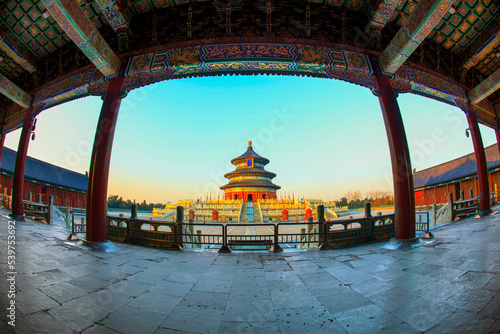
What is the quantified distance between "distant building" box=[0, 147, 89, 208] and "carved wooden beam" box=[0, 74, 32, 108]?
48.0 feet

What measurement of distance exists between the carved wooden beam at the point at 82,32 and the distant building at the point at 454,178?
2612 cm

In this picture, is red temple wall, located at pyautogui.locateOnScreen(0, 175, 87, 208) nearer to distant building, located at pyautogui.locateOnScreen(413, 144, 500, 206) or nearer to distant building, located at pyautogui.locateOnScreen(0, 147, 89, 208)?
distant building, located at pyautogui.locateOnScreen(0, 147, 89, 208)

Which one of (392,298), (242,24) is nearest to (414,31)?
(242,24)

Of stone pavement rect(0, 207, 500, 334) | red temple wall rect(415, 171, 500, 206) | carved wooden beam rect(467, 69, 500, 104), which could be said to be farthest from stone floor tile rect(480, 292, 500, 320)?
red temple wall rect(415, 171, 500, 206)

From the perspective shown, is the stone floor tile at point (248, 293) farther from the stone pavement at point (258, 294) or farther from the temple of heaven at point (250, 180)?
the temple of heaven at point (250, 180)

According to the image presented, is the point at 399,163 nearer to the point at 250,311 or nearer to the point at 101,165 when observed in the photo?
the point at 250,311

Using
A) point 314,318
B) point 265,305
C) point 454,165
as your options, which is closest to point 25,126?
point 265,305

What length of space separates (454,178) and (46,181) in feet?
140

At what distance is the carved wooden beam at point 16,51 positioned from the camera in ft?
22.1

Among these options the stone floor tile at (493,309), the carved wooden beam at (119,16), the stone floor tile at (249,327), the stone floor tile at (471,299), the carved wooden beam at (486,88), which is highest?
the carved wooden beam at (119,16)

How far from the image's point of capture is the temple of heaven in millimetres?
33688

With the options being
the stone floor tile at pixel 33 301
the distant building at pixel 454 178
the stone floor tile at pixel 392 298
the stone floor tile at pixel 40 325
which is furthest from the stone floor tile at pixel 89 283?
the distant building at pixel 454 178

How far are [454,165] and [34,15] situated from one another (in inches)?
1402

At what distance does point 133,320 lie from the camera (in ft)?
7.40
